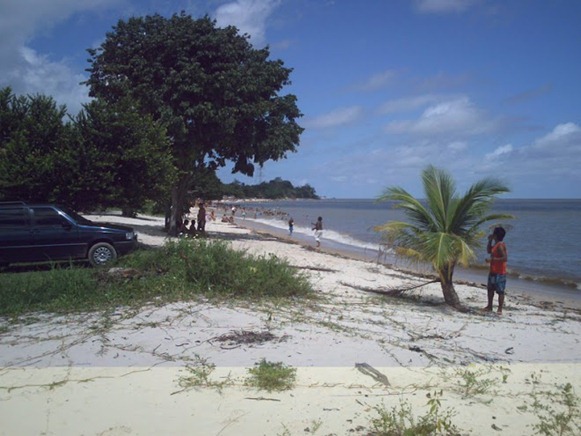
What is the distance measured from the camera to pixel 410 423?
4016 mm

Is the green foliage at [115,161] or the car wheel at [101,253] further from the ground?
the green foliage at [115,161]

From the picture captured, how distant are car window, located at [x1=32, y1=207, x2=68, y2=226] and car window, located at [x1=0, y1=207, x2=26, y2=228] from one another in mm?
266

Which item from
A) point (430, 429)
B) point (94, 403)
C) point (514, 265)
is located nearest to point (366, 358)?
point (430, 429)

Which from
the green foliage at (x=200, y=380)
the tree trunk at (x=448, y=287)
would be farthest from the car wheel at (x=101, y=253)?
the tree trunk at (x=448, y=287)

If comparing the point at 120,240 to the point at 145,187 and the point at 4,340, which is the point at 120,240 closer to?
the point at 145,187

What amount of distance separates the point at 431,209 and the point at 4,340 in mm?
8067

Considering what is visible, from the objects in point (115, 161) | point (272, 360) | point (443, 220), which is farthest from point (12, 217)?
point (443, 220)

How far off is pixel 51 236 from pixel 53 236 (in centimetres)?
4

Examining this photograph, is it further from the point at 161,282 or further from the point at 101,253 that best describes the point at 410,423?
the point at 101,253

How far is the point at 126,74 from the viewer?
20016mm

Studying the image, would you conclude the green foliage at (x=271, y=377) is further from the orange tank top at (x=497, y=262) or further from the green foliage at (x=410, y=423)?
the orange tank top at (x=497, y=262)

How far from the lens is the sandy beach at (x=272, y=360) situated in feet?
13.3

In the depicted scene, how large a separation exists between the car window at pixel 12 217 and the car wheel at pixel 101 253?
63.6 inches

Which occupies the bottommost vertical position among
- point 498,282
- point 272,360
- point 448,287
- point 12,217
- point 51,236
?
point 272,360
